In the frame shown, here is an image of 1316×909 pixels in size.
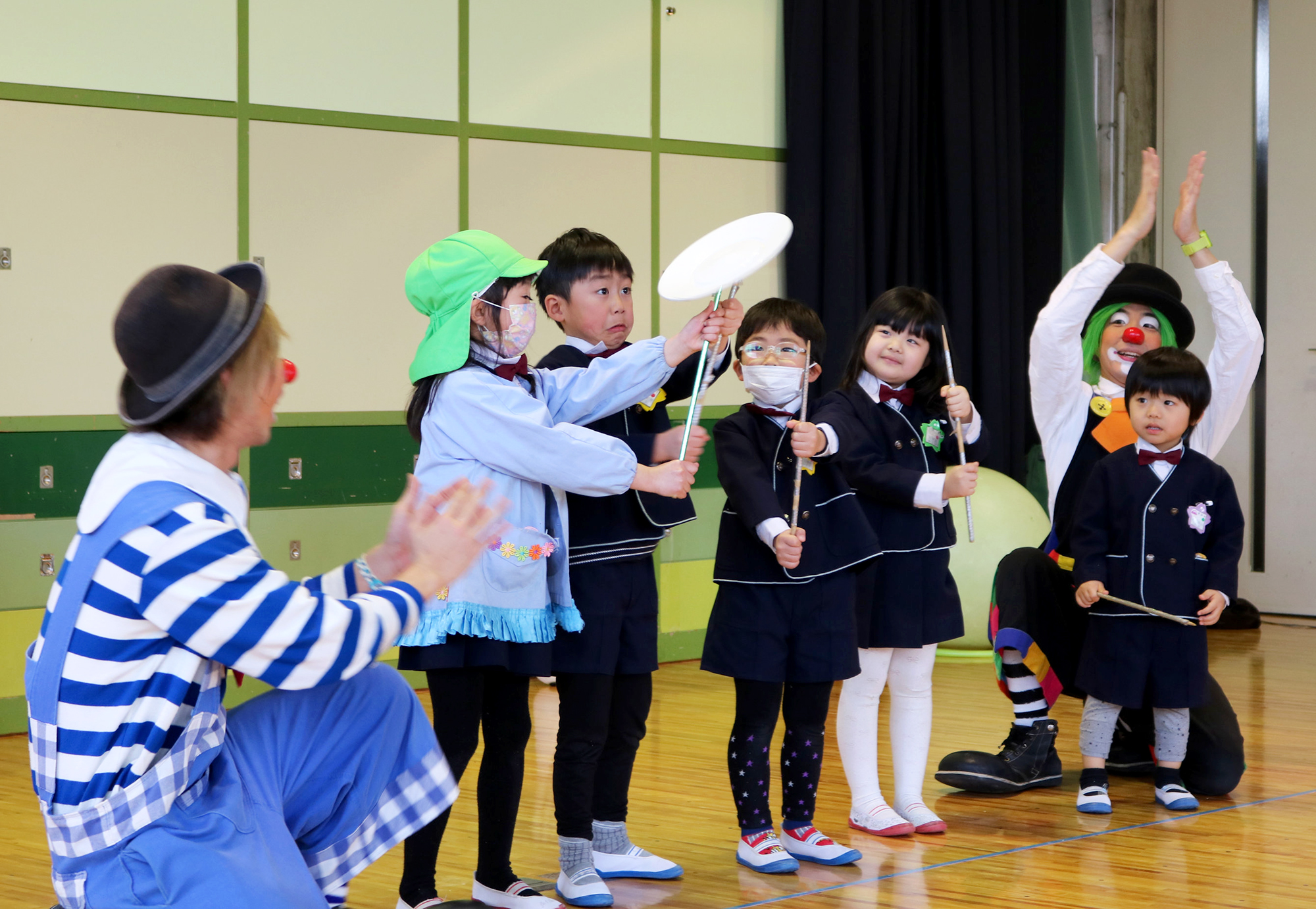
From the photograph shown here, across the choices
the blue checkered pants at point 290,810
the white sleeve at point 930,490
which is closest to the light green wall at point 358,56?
the white sleeve at point 930,490

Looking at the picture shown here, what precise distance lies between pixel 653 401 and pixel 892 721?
2.71 ft

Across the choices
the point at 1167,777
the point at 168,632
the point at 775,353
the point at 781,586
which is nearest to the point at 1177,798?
the point at 1167,777

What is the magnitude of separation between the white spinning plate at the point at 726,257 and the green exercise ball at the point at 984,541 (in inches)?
99.0

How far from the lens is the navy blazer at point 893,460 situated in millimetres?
2781

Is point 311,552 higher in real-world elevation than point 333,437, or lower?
lower

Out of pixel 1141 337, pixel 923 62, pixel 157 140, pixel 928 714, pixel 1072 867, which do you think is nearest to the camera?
pixel 1072 867

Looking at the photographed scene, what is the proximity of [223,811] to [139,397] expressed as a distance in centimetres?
43

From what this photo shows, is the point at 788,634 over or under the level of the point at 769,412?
under

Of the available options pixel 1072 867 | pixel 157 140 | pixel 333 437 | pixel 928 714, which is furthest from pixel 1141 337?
pixel 157 140

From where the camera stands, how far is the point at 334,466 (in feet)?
14.3

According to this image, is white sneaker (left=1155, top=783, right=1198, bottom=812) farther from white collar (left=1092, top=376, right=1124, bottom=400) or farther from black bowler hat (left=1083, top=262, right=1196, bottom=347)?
A: black bowler hat (left=1083, top=262, right=1196, bottom=347)

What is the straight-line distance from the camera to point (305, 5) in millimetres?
4250

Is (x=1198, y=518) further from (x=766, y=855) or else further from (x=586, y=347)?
(x=586, y=347)

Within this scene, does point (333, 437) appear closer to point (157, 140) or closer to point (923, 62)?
point (157, 140)
